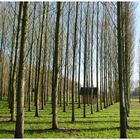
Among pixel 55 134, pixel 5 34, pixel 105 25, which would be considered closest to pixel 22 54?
pixel 55 134

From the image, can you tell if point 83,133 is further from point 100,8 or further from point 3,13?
point 3,13

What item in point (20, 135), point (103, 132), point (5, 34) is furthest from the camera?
point (5, 34)

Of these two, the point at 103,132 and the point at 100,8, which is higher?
the point at 100,8

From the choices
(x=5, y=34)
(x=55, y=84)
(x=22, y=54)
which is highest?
(x=5, y=34)

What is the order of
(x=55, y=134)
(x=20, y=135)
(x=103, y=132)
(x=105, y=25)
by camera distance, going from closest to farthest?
(x=20, y=135), (x=55, y=134), (x=103, y=132), (x=105, y=25)

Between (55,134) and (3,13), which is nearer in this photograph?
(55,134)

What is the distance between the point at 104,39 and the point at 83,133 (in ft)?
62.1

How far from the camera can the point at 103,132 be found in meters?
12.3

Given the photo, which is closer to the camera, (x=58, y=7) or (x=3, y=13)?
(x=58, y=7)

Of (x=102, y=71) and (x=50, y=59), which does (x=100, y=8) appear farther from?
(x=50, y=59)

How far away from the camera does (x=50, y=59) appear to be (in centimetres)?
3566

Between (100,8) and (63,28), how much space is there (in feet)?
11.6

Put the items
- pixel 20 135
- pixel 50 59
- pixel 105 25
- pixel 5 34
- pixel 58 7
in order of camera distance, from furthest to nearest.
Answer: pixel 50 59, pixel 5 34, pixel 105 25, pixel 58 7, pixel 20 135

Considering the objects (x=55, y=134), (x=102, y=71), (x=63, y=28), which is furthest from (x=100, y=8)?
(x=55, y=134)
